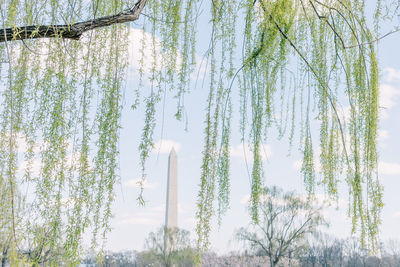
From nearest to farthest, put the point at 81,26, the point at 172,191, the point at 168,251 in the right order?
the point at 81,26
the point at 172,191
the point at 168,251

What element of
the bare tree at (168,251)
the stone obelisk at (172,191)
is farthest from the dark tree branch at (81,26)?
the bare tree at (168,251)

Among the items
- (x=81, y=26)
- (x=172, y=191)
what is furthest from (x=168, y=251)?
(x=81, y=26)

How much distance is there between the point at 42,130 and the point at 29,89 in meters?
0.19

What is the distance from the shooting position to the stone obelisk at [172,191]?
13130 millimetres

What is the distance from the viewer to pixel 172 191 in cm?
1349

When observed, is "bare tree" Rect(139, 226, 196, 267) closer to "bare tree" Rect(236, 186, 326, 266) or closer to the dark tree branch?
"bare tree" Rect(236, 186, 326, 266)

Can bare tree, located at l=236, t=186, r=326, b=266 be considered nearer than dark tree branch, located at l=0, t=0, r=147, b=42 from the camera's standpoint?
No

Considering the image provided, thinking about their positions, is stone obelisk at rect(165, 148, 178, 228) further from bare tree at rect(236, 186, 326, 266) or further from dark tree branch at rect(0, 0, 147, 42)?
dark tree branch at rect(0, 0, 147, 42)

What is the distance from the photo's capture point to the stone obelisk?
517 inches

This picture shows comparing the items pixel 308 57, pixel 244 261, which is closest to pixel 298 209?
pixel 244 261

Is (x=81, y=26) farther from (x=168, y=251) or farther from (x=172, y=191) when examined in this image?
(x=168, y=251)

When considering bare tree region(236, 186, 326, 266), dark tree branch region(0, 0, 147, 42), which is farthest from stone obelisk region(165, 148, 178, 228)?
A: dark tree branch region(0, 0, 147, 42)

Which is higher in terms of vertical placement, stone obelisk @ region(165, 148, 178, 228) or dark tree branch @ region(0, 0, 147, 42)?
stone obelisk @ region(165, 148, 178, 228)

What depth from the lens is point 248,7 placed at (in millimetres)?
1586
